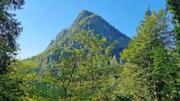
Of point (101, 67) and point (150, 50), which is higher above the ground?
point (150, 50)

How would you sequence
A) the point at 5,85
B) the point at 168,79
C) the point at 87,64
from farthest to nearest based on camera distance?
1. the point at 168,79
2. the point at 87,64
3. the point at 5,85

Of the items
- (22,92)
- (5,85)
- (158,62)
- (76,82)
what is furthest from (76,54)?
(5,85)

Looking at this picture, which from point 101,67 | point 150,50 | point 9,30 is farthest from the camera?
point 150,50

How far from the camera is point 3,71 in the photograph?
2236 centimetres

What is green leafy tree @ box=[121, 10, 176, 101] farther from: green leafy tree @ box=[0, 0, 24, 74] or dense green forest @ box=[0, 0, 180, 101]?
green leafy tree @ box=[0, 0, 24, 74]

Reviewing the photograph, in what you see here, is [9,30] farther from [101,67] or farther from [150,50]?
[150,50]

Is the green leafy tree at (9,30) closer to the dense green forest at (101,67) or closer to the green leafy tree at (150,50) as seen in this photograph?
the dense green forest at (101,67)

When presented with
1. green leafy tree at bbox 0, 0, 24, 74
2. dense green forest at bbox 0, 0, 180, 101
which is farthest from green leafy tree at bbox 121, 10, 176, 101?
green leafy tree at bbox 0, 0, 24, 74

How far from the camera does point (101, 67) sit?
1655 inches

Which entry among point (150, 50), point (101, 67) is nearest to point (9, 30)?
point (101, 67)

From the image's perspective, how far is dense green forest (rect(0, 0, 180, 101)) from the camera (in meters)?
32.8

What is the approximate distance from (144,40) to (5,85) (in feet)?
114

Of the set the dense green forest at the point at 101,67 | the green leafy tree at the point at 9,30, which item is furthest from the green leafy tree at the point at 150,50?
the green leafy tree at the point at 9,30

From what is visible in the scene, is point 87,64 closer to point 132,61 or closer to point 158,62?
point 158,62
